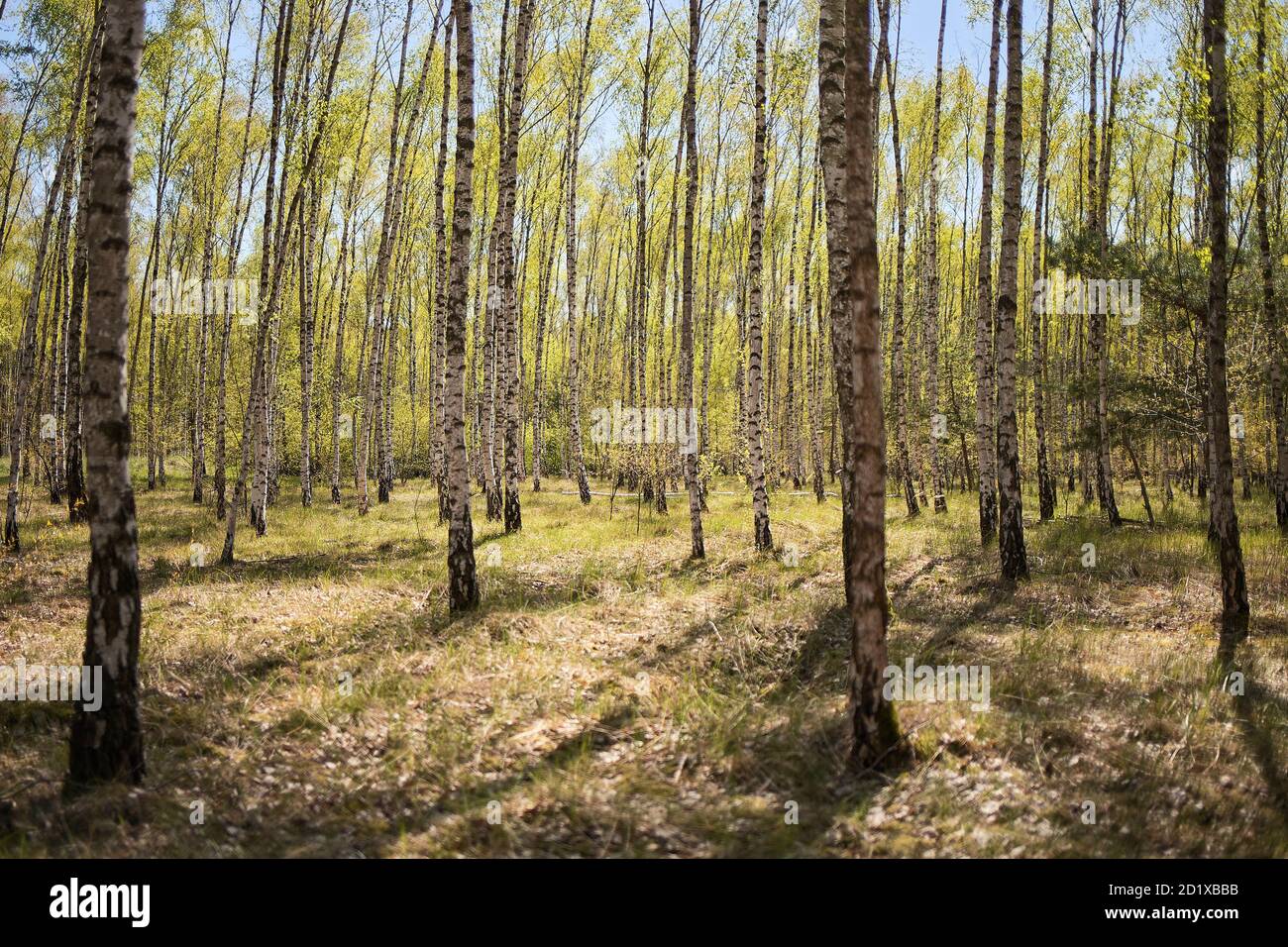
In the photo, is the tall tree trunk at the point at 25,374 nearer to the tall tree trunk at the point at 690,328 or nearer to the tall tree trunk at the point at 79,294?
the tall tree trunk at the point at 79,294

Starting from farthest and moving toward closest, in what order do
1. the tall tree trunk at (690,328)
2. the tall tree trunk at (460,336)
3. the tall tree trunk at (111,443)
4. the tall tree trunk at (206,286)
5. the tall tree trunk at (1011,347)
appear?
the tall tree trunk at (206,286) → the tall tree trunk at (690,328) → the tall tree trunk at (1011,347) → the tall tree trunk at (460,336) → the tall tree trunk at (111,443)

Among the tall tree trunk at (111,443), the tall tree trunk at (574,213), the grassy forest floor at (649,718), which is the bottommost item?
the grassy forest floor at (649,718)

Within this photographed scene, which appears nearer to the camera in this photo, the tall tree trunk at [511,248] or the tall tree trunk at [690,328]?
the tall tree trunk at [690,328]

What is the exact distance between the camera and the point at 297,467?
3484cm

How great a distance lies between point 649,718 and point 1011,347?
7178 millimetres

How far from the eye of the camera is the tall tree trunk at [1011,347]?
9703 mm

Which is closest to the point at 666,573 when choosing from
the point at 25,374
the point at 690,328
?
the point at 690,328

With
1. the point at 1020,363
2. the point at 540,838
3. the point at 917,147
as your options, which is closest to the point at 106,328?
the point at 540,838

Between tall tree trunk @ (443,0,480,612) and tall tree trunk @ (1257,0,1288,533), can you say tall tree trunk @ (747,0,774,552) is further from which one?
tall tree trunk @ (1257,0,1288,533)

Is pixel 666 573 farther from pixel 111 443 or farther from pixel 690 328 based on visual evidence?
pixel 111 443

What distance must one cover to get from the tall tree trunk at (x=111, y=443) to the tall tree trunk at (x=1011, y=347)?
9390mm

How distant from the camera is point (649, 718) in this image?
5.80 m

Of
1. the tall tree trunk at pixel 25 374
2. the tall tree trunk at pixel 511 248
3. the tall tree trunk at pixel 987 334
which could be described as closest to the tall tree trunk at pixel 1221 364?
the tall tree trunk at pixel 987 334

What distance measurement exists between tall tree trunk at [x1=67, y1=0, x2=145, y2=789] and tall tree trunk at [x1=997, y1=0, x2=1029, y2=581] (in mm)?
9390
